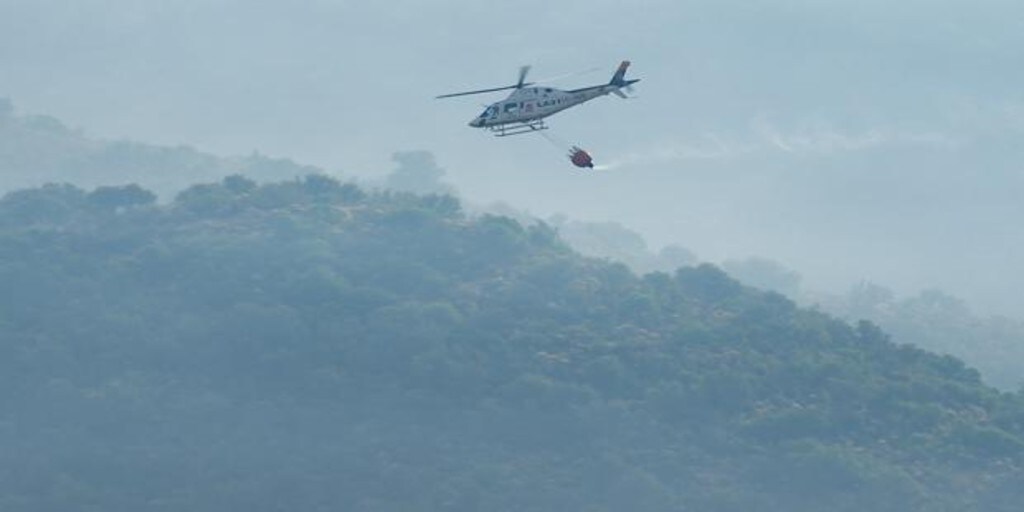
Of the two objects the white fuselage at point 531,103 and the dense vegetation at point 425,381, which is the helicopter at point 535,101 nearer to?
the white fuselage at point 531,103

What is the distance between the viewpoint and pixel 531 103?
9888 cm

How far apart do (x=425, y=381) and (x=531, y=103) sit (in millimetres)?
45772

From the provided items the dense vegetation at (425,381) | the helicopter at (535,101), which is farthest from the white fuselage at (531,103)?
the dense vegetation at (425,381)

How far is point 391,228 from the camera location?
16812 centimetres

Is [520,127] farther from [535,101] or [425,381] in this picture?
[425,381]

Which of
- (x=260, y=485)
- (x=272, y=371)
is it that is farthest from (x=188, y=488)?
(x=272, y=371)

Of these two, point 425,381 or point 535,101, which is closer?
point 535,101

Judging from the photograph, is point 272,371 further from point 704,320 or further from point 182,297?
point 704,320

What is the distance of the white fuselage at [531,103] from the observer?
98.4 metres

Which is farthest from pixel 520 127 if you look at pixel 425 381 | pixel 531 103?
pixel 425 381

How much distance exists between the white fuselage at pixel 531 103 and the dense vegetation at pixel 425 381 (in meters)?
29.8

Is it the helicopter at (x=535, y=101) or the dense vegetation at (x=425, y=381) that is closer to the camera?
the helicopter at (x=535, y=101)

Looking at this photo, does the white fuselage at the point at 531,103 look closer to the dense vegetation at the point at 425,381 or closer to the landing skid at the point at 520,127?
the landing skid at the point at 520,127

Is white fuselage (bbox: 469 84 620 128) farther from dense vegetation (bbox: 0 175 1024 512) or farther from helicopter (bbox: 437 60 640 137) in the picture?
dense vegetation (bbox: 0 175 1024 512)
